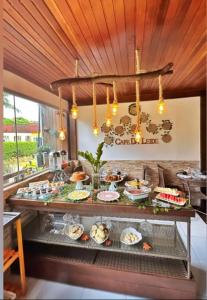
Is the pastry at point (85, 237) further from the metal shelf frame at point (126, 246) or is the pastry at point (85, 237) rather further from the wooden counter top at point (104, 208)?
the wooden counter top at point (104, 208)

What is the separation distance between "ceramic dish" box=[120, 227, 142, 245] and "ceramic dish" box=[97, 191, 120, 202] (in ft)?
1.65

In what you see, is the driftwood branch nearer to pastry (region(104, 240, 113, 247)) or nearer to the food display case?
the food display case

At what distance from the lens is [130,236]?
2141 mm

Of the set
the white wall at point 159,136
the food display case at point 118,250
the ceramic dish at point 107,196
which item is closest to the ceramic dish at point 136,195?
the food display case at point 118,250

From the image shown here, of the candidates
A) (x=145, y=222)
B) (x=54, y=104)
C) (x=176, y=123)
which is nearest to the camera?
(x=145, y=222)

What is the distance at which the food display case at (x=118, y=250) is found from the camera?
5.96 feet

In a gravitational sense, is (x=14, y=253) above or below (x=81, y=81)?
below

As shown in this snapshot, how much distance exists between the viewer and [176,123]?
4500mm

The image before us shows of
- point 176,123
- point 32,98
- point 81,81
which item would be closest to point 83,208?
point 81,81

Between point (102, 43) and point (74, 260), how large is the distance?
246 centimetres

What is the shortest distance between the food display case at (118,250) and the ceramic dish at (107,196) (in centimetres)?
4

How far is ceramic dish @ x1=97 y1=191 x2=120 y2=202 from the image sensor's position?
6.75 feet

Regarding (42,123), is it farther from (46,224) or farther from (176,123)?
(176,123)

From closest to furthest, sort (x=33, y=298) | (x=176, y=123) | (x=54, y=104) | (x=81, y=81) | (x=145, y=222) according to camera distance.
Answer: (x=33, y=298) → (x=81, y=81) → (x=145, y=222) → (x=54, y=104) → (x=176, y=123)
